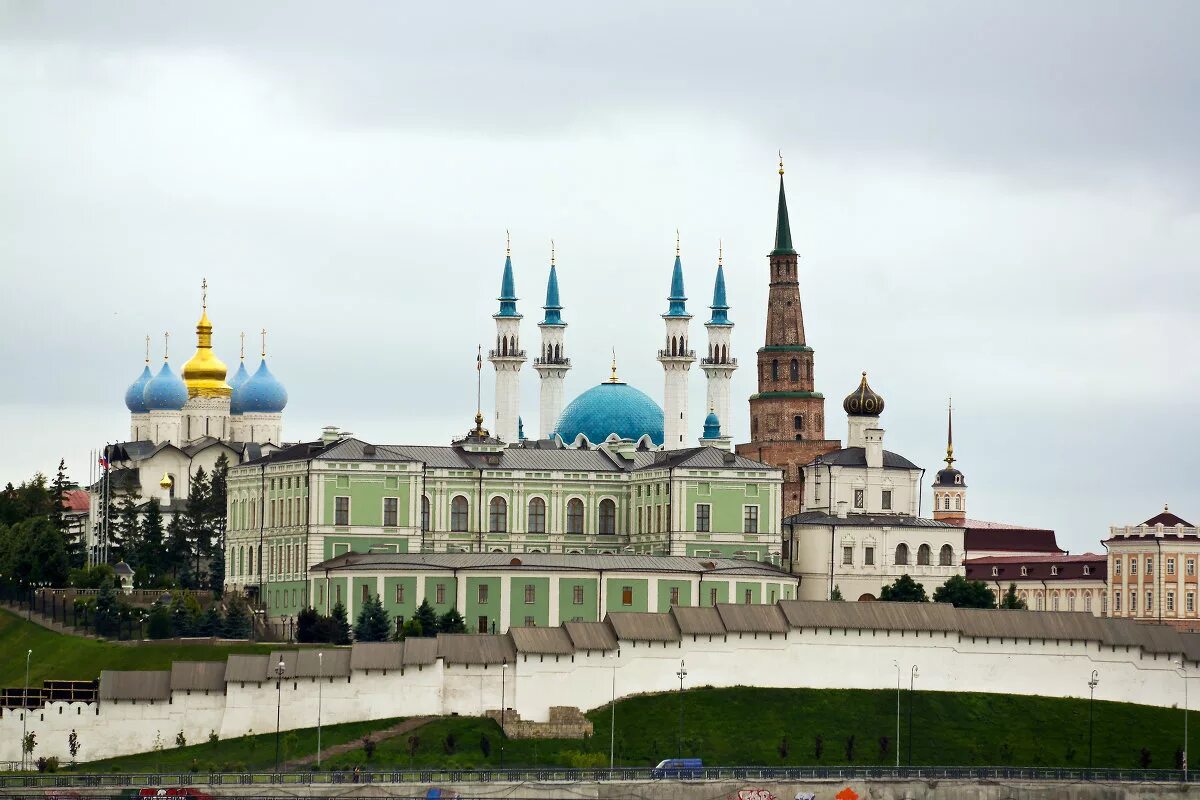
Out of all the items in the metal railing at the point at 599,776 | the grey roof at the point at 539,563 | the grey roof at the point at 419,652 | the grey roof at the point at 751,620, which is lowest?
the metal railing at the point at 599,776

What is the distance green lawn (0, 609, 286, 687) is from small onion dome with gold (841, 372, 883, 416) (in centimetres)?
4480

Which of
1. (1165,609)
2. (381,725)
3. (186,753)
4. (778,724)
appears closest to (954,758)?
(778,724)

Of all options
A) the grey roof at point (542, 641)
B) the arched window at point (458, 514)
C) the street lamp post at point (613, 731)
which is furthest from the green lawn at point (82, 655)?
the arched window at point (458, 514)

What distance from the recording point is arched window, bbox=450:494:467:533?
152 m

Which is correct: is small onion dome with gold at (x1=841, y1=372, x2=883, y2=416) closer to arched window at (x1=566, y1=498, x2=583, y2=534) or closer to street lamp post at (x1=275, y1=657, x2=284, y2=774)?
arched window at (x1=566, y1=498, x2=583, y2=534)

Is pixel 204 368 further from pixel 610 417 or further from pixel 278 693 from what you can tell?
pixel 278 693

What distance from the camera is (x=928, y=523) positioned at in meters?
155

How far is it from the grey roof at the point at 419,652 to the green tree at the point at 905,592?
33.6 m

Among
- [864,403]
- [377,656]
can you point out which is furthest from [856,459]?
[377,656]

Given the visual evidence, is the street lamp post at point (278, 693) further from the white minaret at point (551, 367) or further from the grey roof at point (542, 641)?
the white minaret at point (551, 367)

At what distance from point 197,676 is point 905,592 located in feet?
142

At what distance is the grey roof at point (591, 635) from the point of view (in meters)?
123

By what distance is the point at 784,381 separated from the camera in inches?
6821

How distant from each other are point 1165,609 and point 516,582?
50133 millimetres
